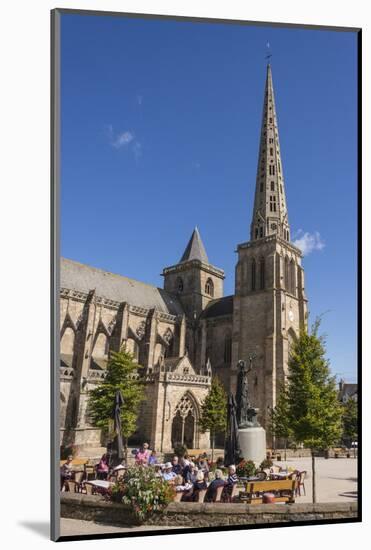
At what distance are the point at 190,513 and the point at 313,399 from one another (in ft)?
18.8

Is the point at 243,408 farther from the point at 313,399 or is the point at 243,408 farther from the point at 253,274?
the point at 253,274

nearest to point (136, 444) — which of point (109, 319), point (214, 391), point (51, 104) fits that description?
point (214, 391)

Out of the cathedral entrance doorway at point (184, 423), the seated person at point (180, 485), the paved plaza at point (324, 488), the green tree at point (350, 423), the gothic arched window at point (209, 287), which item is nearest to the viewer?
the paved plaza at point (324, 488)

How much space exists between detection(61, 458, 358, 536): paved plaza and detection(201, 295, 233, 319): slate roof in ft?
67.2

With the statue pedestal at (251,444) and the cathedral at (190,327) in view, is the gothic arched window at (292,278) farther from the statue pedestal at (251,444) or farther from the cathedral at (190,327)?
the statue pedestal at (251,444)

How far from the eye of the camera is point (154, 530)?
1214cm

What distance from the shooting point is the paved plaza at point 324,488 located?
11867 mm

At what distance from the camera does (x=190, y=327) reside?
1670 inches

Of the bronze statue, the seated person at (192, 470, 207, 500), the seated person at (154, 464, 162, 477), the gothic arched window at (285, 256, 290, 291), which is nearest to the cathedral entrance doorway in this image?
the gothic arched window at (285, 256, 290, 291)

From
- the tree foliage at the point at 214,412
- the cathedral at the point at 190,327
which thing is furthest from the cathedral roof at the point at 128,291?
the tree foliage at the point at 214,412

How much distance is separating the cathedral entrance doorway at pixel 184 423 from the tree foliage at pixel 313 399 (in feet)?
43.2

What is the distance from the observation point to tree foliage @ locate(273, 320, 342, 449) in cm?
1638

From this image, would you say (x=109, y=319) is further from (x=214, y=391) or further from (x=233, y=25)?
(x=233, y=25)

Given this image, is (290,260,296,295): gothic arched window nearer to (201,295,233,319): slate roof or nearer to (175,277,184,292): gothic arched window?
(201,295,233,319): slate roof
